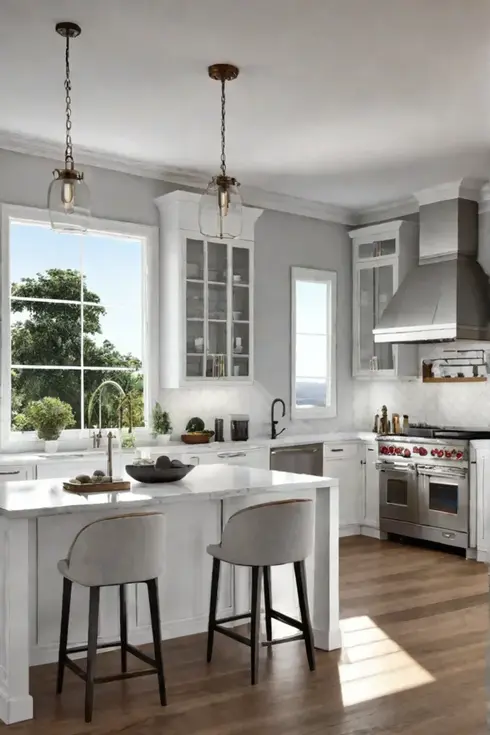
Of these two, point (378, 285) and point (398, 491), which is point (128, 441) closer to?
point (398, 491)

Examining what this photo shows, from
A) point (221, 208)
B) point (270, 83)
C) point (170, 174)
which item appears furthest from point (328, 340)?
point (221, 208)

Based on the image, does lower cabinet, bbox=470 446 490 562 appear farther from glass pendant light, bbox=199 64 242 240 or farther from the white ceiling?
glass pendant light, bbox=199 64 242 240

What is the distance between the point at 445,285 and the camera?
6.88 meters

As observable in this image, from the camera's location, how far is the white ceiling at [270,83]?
3.89 m

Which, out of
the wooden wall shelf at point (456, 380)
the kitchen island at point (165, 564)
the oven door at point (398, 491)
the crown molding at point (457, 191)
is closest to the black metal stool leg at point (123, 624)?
the kitchen island at point (165, 564)

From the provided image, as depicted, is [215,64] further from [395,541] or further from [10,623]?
[395,541]

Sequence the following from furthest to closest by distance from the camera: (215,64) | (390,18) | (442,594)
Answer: (442,594) < (215,64) < (390,18)

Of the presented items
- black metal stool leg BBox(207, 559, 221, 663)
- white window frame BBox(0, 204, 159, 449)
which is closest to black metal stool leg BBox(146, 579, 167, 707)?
black metal stool leg BBox(207, 559, 221, 663)

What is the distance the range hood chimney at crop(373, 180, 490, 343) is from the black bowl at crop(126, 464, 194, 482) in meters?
3.38

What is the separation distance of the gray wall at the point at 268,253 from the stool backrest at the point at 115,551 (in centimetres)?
331

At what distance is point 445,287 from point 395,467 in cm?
163

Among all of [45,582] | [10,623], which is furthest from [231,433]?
[10,623]

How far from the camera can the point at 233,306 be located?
6.89 meters

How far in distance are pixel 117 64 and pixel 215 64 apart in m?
0.54
